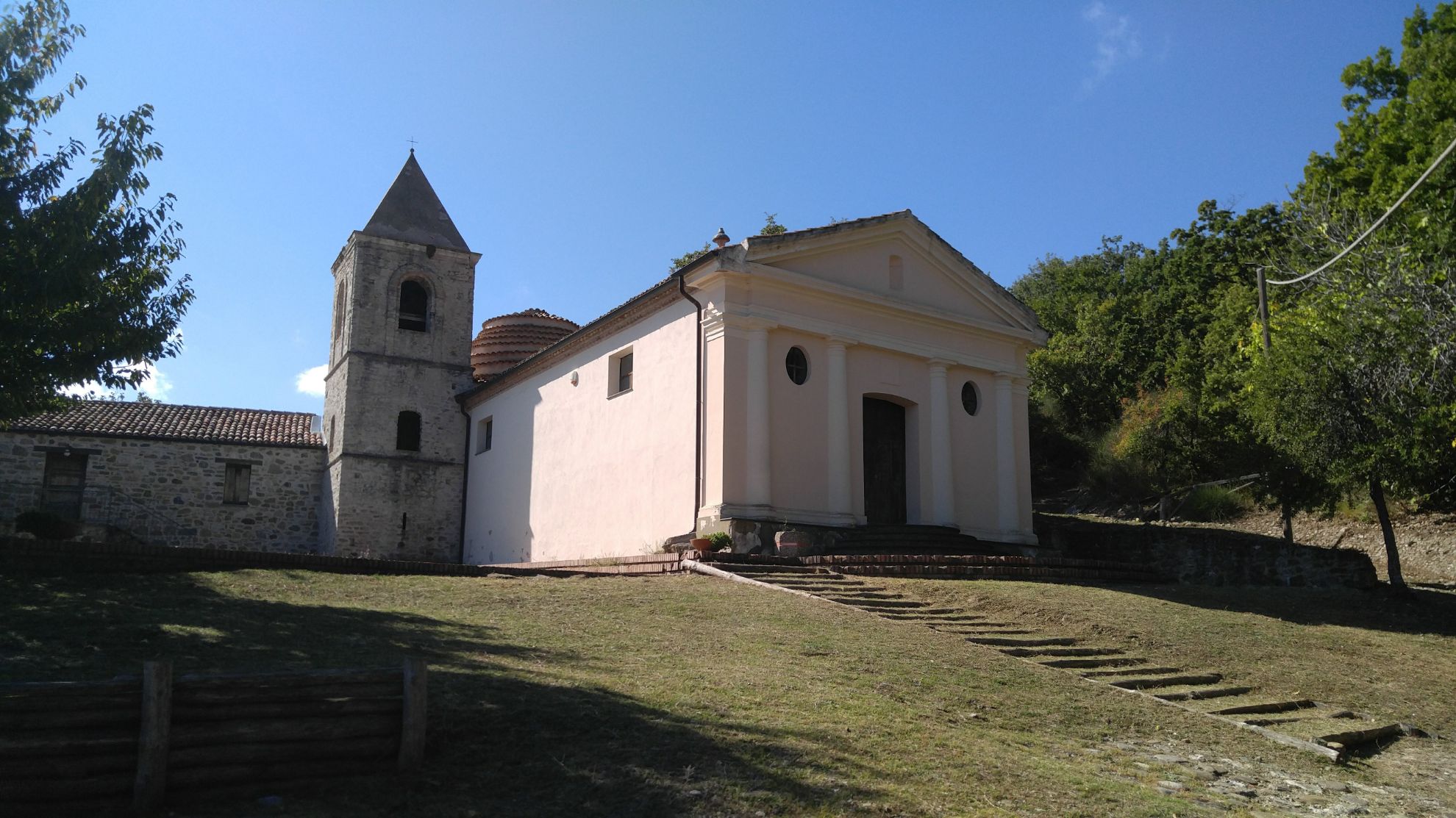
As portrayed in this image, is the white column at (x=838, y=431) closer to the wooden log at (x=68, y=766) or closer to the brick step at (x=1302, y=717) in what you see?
the brick step at (x=1302, y=717)

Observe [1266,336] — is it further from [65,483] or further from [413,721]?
[65,483]

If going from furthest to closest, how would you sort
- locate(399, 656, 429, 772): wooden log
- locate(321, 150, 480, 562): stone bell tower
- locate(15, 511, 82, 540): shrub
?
locate(321, 150, 480, 562): stone bell tower
locate(15, 511, 82, 540): shrub
locate(399, 656, 429, 772): wooden log

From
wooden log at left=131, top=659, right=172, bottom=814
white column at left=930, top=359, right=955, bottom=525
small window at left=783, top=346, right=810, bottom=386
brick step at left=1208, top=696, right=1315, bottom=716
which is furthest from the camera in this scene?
white column at left=930, top=359, right=955, bottom=525

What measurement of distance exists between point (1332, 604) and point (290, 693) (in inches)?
622

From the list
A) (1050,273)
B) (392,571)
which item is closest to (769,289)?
(392,571)

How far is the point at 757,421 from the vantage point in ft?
60.0

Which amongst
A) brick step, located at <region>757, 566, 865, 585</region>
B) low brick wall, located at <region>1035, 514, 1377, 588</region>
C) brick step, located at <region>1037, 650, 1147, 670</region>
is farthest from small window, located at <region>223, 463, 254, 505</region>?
brick step, located at <region>1037, 650, 1147, 670</region>

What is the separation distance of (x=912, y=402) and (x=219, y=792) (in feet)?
54.5

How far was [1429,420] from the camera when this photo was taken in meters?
15.4

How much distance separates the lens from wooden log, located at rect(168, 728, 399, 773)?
5.66 metres

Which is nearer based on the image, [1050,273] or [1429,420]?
[1429,420]

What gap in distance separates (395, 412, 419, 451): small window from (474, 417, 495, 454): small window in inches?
58.9

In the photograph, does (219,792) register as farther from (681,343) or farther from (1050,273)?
(1050,273)

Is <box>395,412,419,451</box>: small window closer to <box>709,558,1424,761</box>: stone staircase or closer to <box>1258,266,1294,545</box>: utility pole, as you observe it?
<box>709,558,1424,761</box>: stone staircase
